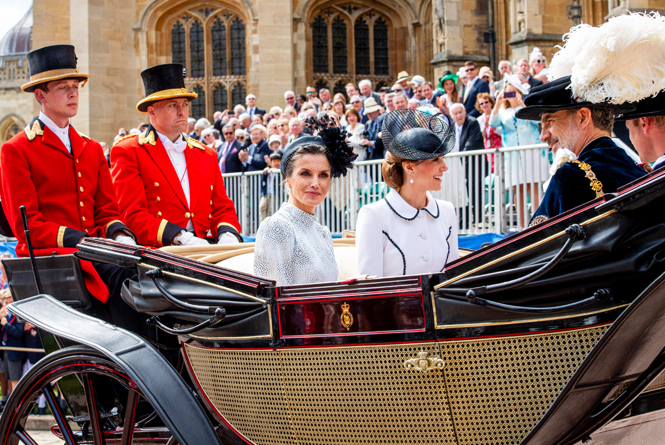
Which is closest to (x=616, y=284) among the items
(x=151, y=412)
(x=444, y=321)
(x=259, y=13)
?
(x=444, y=321)

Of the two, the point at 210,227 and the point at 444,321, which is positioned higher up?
the point at 210,227

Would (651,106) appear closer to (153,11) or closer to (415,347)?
(415,347)

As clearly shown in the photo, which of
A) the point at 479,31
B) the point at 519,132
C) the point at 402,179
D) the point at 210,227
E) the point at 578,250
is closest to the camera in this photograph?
the point at 578,250

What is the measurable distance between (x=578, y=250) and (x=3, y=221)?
3.24 meters

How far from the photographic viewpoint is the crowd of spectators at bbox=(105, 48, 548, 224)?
8867 millimetres

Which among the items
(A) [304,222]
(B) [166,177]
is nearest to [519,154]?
(B) [166,177]

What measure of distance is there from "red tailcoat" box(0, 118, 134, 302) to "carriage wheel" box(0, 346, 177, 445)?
1.85ft

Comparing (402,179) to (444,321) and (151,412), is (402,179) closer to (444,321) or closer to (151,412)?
(444,321)

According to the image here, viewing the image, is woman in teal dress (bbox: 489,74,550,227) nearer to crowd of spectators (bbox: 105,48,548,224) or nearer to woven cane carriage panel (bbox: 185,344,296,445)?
crowd of spectators (bbox: 105,48,548,224)

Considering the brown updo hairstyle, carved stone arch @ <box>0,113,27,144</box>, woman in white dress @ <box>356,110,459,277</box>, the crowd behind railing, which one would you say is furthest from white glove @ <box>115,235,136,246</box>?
carved stone arch @ <box>0,113,27,144</box>

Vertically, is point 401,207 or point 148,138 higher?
point 148,138

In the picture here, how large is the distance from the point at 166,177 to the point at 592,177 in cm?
281

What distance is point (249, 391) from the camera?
3.01 m

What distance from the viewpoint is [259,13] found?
2134 cm
